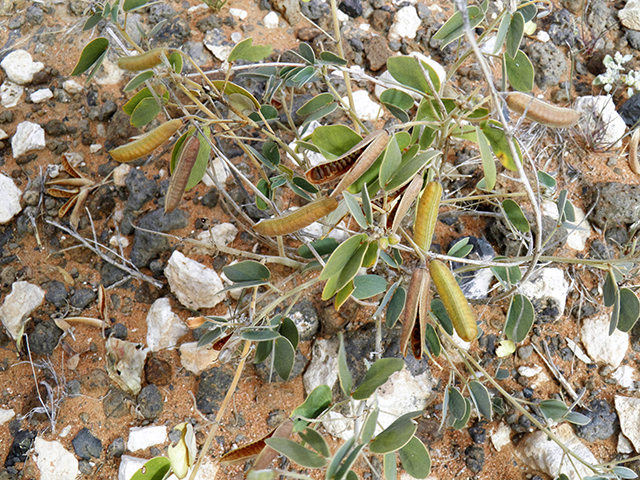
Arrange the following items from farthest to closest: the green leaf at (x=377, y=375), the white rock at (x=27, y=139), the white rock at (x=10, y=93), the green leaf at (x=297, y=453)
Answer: the white rock at (x=10, y=93) → the white rock at (x=27, y=139) → the green leaf at (x=377, y=375) → the green leaf at (x=297, y=453)

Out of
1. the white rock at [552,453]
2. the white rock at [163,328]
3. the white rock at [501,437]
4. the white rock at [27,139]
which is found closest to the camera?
the white rock at [552,453]

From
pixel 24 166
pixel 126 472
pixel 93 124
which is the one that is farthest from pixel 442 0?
pixel 126 472

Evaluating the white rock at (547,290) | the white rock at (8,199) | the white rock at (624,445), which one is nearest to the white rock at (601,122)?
the white rock at (547,290)

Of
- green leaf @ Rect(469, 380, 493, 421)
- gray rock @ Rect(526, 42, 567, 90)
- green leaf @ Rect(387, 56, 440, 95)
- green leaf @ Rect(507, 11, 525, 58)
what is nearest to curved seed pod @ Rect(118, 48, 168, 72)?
green leaf @ Rect(387, 56, 440, 95)

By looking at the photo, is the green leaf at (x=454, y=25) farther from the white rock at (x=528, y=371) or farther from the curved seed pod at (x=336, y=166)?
the white rock at (x=528, y=371)

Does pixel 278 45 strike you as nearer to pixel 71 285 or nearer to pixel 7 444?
pixel 71 285

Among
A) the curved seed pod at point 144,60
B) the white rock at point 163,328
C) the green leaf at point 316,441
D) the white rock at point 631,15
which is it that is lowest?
the white rock at point 163,328
